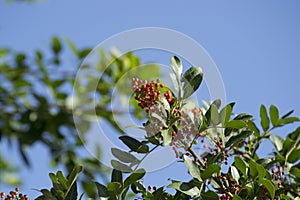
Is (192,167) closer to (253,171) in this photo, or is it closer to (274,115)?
(253,171)

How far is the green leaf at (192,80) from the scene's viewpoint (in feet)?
3.67

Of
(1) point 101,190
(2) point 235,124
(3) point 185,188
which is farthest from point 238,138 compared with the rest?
(1) point 101,190

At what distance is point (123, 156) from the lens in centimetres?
111

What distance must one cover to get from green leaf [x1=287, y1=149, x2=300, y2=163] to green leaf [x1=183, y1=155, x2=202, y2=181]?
1.26ft

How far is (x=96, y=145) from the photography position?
4.43 feet

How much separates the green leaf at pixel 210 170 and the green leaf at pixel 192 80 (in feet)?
0.44

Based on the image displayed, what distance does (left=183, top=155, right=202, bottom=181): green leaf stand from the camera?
1053 mm

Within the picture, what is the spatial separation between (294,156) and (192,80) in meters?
0.40

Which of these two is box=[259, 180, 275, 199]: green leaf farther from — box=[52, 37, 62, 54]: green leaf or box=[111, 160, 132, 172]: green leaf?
box=[52, 37, 62, 54]: green leaf

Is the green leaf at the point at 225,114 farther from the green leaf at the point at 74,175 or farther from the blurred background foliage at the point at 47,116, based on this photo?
the blurred background foliage at the point at 47,116

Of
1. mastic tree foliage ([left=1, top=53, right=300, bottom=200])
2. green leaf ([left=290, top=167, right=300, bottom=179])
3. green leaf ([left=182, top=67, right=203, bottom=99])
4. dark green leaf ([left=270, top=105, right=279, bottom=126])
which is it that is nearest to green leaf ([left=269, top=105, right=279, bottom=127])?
dark green leaf ([left=270, top=105, right=279, bottom=126])

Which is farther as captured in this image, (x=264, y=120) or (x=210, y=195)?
(x=264, y=120)

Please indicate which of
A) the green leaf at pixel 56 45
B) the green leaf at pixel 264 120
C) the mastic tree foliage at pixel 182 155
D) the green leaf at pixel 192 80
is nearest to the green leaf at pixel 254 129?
the green leaf at pixel 264 120

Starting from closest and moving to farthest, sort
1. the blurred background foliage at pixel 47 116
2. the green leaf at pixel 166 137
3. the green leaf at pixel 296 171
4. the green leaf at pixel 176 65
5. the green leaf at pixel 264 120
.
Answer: the green leaf at pixel 166 137 → the green leaf at pixel 176 65 → the green leaf at pixel 296 171 → the green leaf at pixel 264 120 → the blurred background foliage at pixel 47 116
